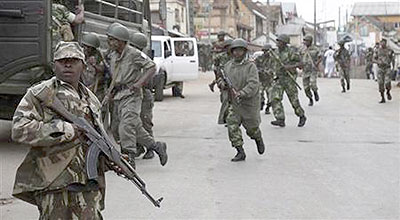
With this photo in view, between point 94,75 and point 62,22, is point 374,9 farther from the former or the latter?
point 62,22

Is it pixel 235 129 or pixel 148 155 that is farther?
pixel 148 155

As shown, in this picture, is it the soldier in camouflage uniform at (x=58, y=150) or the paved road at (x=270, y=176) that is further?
the paved road at (x=270, y=176)

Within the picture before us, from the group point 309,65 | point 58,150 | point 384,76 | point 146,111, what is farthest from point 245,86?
point 384,76

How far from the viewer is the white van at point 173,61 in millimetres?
19219

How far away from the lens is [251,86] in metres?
8.92

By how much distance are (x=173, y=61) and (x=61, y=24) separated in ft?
38.0

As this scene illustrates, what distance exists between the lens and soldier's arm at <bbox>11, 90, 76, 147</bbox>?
386cm

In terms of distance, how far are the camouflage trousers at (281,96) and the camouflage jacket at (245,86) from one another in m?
3.66

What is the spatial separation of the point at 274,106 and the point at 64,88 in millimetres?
9045

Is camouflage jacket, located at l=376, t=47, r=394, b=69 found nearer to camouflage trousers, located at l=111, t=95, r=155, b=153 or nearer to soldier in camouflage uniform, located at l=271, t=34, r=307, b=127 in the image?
soldier in camouflage uniform, located at l=271, t=34, r=307, b=127

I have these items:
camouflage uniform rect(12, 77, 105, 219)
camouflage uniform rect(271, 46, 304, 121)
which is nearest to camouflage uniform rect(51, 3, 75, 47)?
camouflage uniform rect(12, 77, 105, 219)

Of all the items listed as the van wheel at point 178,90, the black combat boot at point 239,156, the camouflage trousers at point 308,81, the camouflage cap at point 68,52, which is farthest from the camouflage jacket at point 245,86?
the van wheel at point 178,90

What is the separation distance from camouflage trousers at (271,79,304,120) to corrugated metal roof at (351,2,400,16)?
9857 cm

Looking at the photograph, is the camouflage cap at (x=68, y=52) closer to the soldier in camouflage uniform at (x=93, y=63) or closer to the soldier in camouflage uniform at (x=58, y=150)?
the soldier in camouflage uniform at (x=58, y=150)
